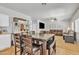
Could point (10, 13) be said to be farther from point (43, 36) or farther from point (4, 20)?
point (43, 36)

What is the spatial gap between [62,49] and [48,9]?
790 mm

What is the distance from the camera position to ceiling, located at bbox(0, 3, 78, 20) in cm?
171

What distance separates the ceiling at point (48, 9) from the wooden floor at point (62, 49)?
1.43 ft

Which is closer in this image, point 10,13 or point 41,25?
point 10,13

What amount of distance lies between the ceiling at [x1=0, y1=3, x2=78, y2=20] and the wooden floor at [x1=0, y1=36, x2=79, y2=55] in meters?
0.44

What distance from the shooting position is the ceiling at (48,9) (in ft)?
5.62

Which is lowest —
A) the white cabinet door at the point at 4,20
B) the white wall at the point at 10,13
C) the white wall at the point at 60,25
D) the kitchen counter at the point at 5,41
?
Result: the kitchen counter at the point at 5,41

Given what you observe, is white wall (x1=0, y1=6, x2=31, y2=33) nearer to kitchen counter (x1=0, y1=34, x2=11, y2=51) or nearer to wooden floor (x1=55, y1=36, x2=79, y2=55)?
kitchen counter (x1=0, y1=34, x2=11, y2=51)

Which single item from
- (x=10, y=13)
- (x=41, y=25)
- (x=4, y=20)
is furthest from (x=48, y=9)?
(x=4, y=20)

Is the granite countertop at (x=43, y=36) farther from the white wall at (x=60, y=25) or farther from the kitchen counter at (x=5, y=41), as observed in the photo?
the kitchen counter at (x=5, y=41)

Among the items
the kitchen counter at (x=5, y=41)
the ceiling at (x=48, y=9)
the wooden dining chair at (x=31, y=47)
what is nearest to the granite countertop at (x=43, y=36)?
the wooden dining chair at (x=31, y=47)

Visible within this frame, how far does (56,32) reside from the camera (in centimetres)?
178

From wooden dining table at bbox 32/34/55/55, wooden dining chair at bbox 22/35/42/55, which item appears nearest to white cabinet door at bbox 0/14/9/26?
wooden dining chair at bbox 22/35/42/55

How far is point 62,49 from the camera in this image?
1.76 m
